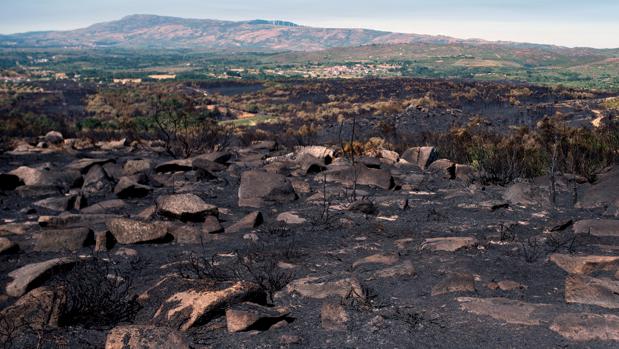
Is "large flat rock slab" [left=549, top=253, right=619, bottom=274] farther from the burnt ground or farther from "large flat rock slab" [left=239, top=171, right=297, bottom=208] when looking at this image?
"large flat rock slab" [left=239, top=171, right=297, bottom=208]

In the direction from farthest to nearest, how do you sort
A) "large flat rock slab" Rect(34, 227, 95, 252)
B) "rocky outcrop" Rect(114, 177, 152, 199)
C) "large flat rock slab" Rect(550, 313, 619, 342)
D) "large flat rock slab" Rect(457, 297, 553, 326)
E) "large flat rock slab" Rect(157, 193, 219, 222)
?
"rocky outcrop" Rect(114, 177, 152, 199) < "large flat rock slab" Rect(157, 193, 219, 222) < "large flat rock slab" Rect(34, 227, 95, 252) < "large flat rock slab" Rect(457, 297, 553, 326) < "large flat rock slab" Rect(550, 313, 619, 342)

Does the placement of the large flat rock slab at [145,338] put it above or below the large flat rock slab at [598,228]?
above

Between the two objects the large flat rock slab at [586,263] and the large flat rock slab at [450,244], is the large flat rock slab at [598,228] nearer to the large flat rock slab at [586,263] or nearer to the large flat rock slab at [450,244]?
the large flat rock slab at [586,263]

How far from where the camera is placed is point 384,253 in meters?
5.92

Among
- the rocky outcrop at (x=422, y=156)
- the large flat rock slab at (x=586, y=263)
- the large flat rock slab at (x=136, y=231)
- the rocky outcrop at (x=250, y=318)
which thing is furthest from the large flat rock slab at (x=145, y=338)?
the rocky outcrop at (x=422, y=156)

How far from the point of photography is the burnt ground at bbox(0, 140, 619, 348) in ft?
12.3

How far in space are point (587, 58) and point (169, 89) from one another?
146 metres

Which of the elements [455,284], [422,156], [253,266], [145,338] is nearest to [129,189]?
[253,266]

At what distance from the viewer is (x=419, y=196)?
920 centimetres

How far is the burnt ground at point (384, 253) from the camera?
376 cm

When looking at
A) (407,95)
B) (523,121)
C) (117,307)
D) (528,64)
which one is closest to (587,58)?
(528,64)

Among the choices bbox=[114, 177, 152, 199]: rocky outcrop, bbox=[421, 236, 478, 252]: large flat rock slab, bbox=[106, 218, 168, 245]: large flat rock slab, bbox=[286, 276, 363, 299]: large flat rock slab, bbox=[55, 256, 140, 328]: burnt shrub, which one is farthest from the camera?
bbox=[114, 177, 152, 199]: rocky outcrop

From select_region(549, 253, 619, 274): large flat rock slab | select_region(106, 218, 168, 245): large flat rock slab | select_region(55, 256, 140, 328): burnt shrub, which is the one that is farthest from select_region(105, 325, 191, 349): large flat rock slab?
select_region(549, 253, 619, 274): large flat rock slab

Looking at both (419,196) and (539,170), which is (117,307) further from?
(539,170)
